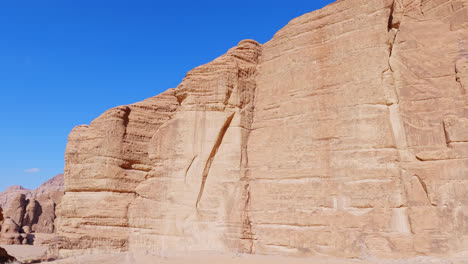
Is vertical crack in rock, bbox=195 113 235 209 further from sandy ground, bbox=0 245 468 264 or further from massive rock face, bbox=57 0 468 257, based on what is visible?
sandy ground, bbox=0 245 468 264

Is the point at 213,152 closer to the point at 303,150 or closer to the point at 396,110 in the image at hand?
the point at 303,150

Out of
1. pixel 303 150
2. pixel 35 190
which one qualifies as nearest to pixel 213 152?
pixel 303 150

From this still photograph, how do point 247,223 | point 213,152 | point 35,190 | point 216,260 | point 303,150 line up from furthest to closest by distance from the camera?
1. point 35,190
2. point 213,152
3. point 247,223
4. point 303,150
5. point 216,260

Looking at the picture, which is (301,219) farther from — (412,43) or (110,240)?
(110,240)

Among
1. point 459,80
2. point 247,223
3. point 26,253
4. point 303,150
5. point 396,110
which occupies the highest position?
point 459,80

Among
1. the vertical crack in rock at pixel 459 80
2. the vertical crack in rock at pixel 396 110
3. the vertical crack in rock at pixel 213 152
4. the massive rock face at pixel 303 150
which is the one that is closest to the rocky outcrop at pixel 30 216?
the massive rock face at pixel 303 150

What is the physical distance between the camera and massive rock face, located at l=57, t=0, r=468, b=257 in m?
11.5

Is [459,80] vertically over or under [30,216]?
over

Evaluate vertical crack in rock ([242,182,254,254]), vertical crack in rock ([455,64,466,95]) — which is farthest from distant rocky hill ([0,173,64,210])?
vertical crack in rock ([455,64,466,95])

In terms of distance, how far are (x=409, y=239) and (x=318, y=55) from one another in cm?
763

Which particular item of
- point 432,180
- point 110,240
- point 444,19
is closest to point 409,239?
point 432,180

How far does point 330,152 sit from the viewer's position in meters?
13.1

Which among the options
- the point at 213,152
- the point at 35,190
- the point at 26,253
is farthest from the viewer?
the point at 35,190

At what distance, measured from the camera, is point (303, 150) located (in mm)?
13875
